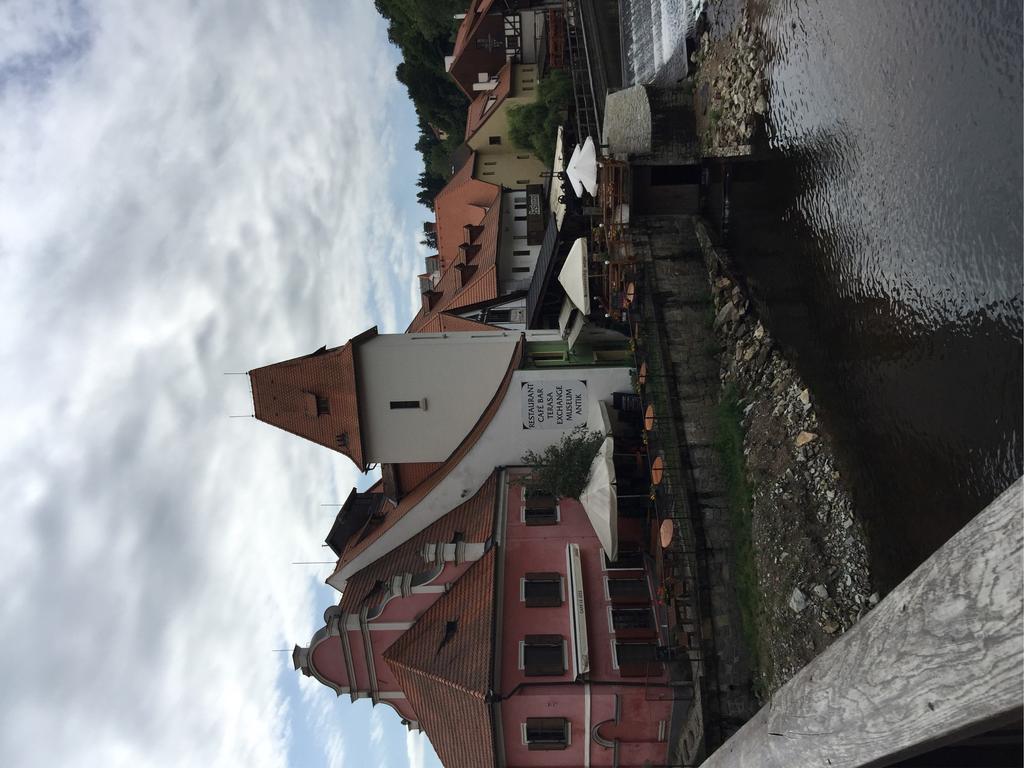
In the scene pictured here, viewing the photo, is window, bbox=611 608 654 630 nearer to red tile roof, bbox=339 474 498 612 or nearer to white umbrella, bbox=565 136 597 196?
red tile roof, bbox=339 474 498 612

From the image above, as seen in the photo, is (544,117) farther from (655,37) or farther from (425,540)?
(425,540)

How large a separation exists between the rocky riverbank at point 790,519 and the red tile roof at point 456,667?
23.3 ft

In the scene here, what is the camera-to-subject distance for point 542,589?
17500 mm

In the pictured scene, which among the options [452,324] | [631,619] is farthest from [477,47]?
[631,619]

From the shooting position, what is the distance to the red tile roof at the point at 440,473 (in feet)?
63.5

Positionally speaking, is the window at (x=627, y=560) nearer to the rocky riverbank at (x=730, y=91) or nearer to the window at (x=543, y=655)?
the window at (x=543, y=655)

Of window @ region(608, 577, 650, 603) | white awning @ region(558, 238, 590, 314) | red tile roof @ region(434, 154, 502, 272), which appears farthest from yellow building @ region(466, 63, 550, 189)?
window @ region(608, 577, 650, 603)

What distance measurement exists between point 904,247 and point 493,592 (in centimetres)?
1260

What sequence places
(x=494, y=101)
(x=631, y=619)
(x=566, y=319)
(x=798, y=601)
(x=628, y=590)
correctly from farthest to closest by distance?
(x=494, y=101)
(x=566, y=319)
(x=628, y=590)
(x=631, y=619)
(x=798, y=601)

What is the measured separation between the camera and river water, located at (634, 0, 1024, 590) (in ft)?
26.5

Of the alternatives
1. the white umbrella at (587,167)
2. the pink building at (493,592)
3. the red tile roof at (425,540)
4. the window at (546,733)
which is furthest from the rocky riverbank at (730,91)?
the window at (546,733)

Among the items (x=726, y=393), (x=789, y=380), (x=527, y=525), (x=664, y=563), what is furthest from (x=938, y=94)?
(x=527, y=525)

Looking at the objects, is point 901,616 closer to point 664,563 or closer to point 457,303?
point 664,563

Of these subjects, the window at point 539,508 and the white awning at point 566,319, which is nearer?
the window at point 539,508
